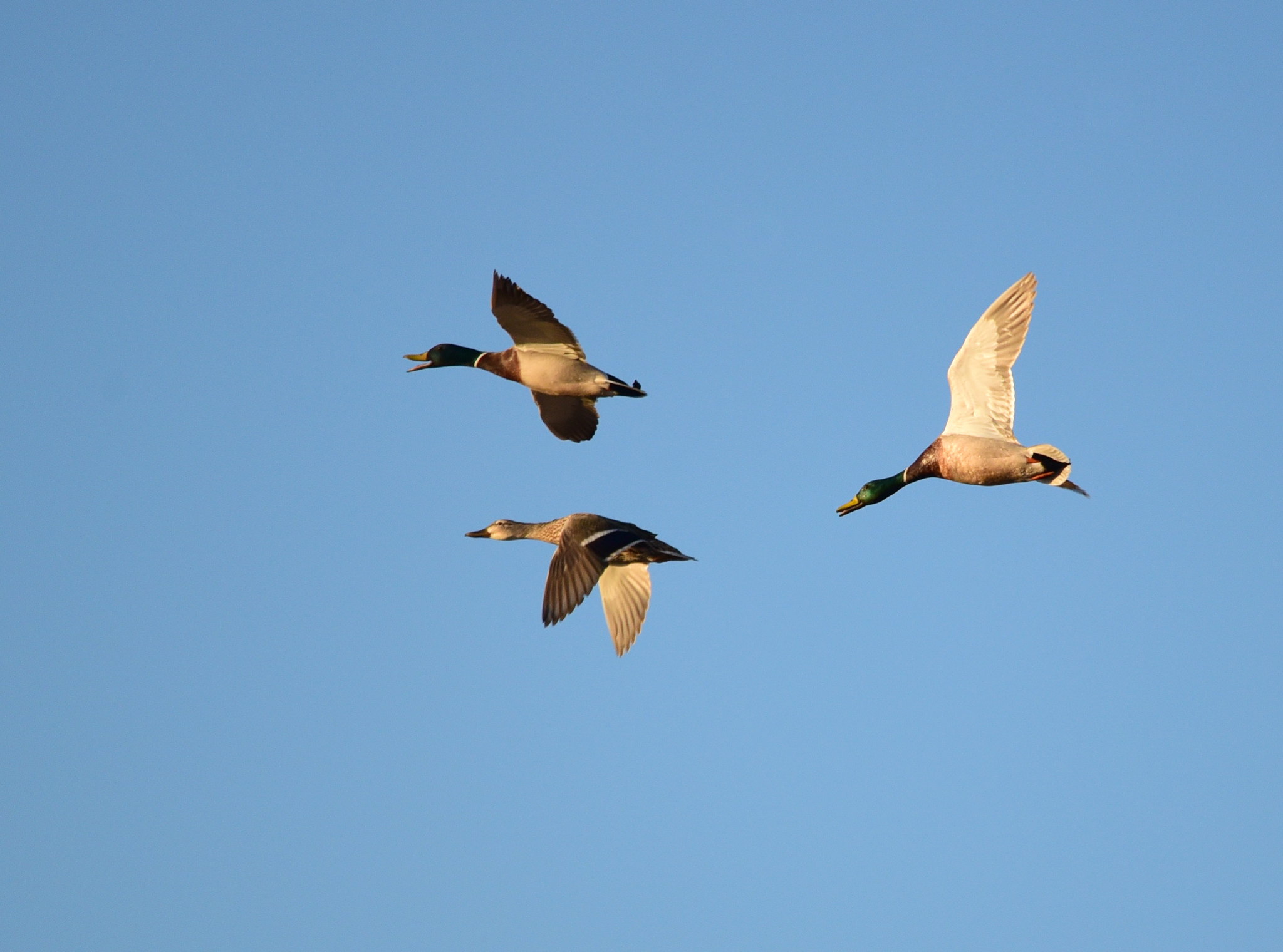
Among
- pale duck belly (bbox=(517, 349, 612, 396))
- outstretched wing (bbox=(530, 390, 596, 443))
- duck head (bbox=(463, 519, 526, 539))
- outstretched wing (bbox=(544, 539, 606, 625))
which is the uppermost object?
pale duck belly (bbox=(517, 349, 612, 396))

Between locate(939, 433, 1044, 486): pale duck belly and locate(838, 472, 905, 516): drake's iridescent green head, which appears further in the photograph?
locate(838, 472, 905, 516): drake's iridescent green head

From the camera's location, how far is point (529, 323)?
18562 millimetres

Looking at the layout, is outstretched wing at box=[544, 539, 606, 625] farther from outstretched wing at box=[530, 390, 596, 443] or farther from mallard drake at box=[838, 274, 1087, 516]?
mallard drake at box=[838, 274, 1087, 516]

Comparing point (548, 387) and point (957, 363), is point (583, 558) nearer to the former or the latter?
point (548, 387)

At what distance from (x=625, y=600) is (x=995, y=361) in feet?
17.5

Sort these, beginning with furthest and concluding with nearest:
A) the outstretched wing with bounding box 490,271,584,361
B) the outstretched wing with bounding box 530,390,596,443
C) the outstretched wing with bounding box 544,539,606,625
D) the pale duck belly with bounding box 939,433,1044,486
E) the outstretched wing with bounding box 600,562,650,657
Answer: the outstretched wing with bounding box 530,390,596,443, the outstretched wing with bounding box 600,562,650,657, the outstretched wing with bounding box 490,271,584,361, the pale duck belly with bounding box 939,433,1044,486, the outstretched wing with bounding box 544,539,606,625

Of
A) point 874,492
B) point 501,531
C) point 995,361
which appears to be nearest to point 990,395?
point 995,361

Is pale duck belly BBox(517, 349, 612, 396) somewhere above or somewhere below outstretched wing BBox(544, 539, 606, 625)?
above

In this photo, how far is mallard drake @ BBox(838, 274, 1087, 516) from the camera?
17.3m

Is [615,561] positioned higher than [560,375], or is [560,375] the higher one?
[560,375]

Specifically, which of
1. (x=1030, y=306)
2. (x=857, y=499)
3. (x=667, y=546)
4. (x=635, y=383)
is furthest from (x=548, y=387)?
(x=1030, y=306)

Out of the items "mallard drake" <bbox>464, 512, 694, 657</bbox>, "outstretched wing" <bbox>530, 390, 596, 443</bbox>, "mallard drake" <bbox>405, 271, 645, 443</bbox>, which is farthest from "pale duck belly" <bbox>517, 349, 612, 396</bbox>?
"mallard drake" <bbox>464, 512, 694, 657</bbox>

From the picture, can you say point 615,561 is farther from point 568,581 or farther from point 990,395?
point 990,395

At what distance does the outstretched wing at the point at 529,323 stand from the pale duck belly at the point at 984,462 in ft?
14.7
